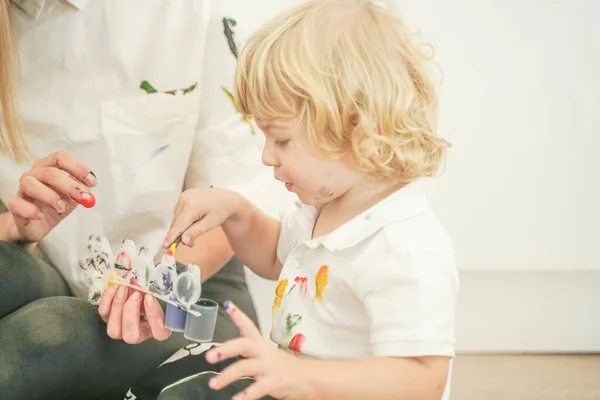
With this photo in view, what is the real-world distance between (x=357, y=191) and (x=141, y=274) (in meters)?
0.21

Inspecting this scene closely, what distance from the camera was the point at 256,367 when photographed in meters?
0.53

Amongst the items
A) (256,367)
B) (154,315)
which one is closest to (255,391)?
(256,367)

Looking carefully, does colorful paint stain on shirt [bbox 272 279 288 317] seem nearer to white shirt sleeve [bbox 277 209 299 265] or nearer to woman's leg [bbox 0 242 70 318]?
white shirt sleeve [bbox 277 209 299 265]

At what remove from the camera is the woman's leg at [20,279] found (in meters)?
0.68

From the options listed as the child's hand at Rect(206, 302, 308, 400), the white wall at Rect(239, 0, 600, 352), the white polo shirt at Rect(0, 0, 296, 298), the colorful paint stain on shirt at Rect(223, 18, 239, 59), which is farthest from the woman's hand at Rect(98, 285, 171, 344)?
the white wall at Rect(239, 0, 600, 352)

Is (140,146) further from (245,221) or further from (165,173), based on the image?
(245,221)

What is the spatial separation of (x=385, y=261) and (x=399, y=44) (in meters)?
0.19

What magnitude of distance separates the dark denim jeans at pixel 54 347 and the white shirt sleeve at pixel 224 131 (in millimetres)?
241

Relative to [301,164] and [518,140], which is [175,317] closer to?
[301,164]

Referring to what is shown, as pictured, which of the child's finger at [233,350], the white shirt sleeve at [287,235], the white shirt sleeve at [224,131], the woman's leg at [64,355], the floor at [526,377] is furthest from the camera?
the floor at [526,377]

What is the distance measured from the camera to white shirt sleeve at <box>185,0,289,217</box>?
0.91 meters

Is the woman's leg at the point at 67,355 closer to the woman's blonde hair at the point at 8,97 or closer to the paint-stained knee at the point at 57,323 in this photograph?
the paint-stained knee at the point at 57,323

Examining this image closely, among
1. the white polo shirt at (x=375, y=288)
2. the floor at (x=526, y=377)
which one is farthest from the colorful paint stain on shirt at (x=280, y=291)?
the floor at (x=526, y=377)

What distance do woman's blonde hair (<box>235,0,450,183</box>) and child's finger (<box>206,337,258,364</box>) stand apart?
0.19 m
